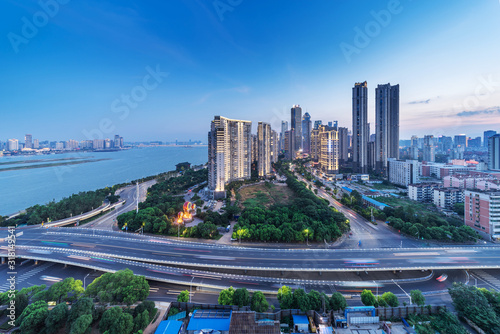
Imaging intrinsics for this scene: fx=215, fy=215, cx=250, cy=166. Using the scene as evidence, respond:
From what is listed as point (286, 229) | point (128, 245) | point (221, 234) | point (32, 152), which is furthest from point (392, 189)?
point (32, 152)

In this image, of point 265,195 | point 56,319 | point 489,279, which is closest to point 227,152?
point 265,195

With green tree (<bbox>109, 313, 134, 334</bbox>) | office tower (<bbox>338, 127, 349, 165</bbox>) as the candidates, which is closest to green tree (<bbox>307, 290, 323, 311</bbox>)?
green tree (<bbox>109, 313, 134, 334</bbox>)

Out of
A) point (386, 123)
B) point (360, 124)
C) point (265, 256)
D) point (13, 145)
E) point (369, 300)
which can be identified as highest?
point (360, 124)

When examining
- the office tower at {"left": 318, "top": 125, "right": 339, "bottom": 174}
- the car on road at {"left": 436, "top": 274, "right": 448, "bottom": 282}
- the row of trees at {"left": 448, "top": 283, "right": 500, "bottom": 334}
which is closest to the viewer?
the row of trees at {"left": 448, "top": 283, "right": 500, "bottom": 334}

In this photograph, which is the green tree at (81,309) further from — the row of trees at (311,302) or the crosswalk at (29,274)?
the row of trees at (311,302)

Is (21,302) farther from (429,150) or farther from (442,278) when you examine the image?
(429,150)

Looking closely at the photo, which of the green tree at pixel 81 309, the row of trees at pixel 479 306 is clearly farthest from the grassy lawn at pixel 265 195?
the green tree at pixel 81 309

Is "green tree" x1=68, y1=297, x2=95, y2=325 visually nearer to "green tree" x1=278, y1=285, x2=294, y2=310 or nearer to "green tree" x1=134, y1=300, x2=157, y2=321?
"green tree" x1=134, y1=300, x2=157, y2=321
